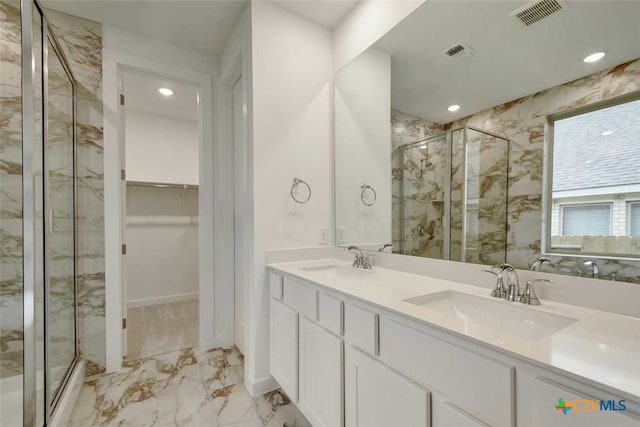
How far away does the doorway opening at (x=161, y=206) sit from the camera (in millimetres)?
3549

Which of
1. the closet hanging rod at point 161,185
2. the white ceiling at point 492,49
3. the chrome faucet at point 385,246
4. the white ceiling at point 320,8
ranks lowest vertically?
the chrome faucet at point 385,246

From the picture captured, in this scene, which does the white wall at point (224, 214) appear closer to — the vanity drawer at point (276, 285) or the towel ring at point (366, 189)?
the vanity drawer at point (276, 285)

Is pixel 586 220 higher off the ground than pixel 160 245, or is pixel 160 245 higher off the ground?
pixel 586 220

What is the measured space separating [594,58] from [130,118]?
14.6 ft

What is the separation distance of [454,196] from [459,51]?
0.75 metres

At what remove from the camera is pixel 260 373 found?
191cm

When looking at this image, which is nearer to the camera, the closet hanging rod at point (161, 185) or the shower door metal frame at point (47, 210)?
the shower door metal frame at point (47, 210)

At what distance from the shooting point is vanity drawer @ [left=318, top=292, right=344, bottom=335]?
128 cm

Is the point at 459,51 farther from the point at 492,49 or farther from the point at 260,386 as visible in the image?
the point at 260,386

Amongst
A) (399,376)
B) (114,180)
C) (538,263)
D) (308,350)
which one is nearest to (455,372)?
(399,376)

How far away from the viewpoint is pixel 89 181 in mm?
2195

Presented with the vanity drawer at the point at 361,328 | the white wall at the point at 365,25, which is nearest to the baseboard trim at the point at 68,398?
the vanity drawer at the point at 361,328

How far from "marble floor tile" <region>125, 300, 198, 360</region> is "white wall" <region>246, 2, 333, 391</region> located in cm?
115

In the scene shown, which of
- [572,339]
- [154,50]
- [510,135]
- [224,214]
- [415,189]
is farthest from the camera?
[224,214]
